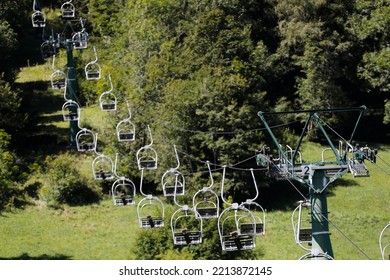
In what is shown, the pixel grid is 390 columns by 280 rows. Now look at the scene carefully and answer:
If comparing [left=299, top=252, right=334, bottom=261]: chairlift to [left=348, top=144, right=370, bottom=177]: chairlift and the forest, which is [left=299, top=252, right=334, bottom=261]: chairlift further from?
the forest

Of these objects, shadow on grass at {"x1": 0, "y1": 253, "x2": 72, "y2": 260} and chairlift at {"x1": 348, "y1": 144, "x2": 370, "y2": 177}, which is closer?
chairlift at {"x1": 348, "y1": 144, "x2": 370, "y2": 177}

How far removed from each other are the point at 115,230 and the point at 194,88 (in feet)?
20.5

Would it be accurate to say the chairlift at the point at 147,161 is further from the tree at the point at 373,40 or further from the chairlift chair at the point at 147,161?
the tree at the point at 373,40

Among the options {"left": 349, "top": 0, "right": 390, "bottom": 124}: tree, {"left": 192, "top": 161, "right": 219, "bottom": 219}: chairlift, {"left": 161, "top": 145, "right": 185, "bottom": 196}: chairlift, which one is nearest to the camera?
{"left": 192, "top": 161, "right": 219, "bottom": 219}: chairlift

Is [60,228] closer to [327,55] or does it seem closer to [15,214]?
[15,214]

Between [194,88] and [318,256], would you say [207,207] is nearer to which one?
[318,256]

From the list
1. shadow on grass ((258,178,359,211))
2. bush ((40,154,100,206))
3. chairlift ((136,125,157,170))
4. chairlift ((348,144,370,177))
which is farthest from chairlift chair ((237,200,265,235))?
bush ((40,154,100,206))

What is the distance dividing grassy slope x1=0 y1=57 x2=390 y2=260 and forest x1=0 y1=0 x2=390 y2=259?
89 cm

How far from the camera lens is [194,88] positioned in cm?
3003

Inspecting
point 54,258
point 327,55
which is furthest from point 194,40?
point 54,258

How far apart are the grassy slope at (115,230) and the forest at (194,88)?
0.89 metres

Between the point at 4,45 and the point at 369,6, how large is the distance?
14.9 meters

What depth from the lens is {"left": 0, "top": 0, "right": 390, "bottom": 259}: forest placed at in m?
29.3

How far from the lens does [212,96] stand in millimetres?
29797
